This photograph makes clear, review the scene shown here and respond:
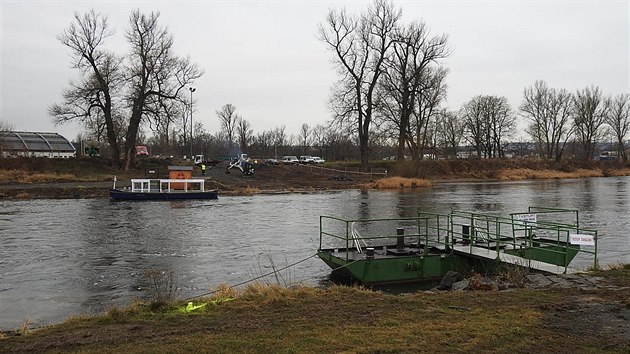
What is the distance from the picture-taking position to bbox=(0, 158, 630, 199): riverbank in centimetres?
4631

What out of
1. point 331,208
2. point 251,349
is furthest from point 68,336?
point 331,208

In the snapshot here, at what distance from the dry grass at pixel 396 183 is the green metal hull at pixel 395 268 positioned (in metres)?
39.8

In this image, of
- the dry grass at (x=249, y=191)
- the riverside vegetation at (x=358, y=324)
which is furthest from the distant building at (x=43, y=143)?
the riverside vegetation at (x=358, y=324)

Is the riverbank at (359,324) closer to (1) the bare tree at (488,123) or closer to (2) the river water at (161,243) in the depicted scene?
(2) the river water at (161,243)

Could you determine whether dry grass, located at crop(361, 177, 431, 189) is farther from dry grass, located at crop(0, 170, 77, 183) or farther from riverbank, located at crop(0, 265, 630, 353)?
riverbank, located at crop(0, 265, 630, 353)

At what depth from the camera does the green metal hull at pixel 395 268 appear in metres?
12.7

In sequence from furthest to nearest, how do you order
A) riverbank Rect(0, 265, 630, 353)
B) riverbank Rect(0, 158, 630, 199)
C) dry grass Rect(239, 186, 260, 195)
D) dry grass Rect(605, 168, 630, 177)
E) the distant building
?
1. dry grass Rect(605, 168, 630, 177)
2. the distant building
3. dry grass Rect(239, 186, 260, 195)
4. riverbank Rect(0, 158, 630, 199)
5. riverbank Rect(0, 265, 630, 353)

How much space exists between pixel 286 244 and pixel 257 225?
6101 mm

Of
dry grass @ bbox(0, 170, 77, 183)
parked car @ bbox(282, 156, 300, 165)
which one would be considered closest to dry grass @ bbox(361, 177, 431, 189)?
parked car @ bbox(282, 156, 300, 165)

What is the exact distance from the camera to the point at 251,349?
21.4ft

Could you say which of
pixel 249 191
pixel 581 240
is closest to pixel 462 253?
pixel 581 240

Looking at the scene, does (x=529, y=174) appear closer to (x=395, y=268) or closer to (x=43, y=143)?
(x=395, y=268)

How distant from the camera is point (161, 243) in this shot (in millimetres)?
20344

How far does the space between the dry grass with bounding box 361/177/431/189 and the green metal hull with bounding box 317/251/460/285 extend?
39.8m
